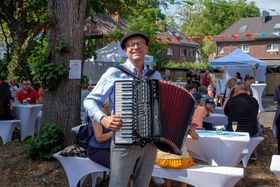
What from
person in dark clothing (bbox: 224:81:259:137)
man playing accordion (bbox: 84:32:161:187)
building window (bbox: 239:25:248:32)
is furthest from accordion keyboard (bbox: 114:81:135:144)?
building window (bbox: 239:25:248:32)

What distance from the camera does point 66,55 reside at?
6.22 metres

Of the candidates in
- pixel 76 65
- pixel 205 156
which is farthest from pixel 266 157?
pixel 76 65

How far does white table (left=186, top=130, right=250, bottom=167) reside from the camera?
16.0ft

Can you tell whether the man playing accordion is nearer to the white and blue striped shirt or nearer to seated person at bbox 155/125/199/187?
the white and blue striped shirt

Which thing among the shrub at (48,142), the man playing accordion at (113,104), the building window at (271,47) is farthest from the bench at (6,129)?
the building window at (271,47)

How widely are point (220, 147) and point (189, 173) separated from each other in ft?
2.75

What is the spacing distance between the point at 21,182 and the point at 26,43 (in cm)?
962

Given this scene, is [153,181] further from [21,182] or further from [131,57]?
[131,57]

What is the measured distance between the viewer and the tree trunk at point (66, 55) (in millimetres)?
6164

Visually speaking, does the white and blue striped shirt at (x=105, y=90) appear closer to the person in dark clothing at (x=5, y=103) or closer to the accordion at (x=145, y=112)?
the accordion at (x=145, y=112)

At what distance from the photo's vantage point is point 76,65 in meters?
6.26

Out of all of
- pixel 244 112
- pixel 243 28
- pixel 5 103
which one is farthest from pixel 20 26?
pixel 243 28

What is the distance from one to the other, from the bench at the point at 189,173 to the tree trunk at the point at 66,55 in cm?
156

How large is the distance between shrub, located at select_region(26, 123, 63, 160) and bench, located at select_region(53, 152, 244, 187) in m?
1.44
